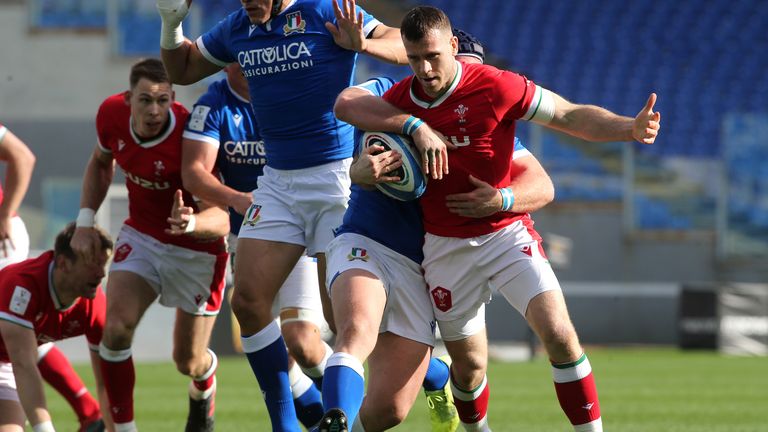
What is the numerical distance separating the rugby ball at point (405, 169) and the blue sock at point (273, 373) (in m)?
1.16

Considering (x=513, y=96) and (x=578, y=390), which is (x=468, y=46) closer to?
(x=513, y=96)

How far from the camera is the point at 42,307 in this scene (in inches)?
253

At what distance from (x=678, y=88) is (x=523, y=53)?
2.90m

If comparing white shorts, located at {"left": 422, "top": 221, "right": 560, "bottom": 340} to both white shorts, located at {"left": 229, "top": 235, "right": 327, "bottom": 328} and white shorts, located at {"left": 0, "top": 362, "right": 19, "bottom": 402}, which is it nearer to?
white shorts, located at {"left": 229, "top": 235, "right": 327, "bottom": 328}

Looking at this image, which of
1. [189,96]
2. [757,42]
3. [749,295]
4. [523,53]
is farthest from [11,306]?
[757,42]

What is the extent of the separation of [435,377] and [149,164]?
2.08 metres

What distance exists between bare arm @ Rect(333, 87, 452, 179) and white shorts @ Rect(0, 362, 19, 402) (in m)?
2.34

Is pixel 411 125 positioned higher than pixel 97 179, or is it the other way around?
pixel 411 125

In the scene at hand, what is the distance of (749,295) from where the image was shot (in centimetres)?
1912

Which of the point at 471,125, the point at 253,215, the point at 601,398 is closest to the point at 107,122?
the point at 253,215

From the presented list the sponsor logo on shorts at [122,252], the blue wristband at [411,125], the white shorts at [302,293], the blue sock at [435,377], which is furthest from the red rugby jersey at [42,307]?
the blue wristband at [411,125]

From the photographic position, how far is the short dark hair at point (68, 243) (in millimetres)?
6554

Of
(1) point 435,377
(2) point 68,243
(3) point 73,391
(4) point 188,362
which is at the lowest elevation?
(3) point 73,391

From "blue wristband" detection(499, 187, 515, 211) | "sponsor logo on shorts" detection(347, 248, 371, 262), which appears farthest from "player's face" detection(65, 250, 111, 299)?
"blue wristband" detection(499, 187, 515, 211)
